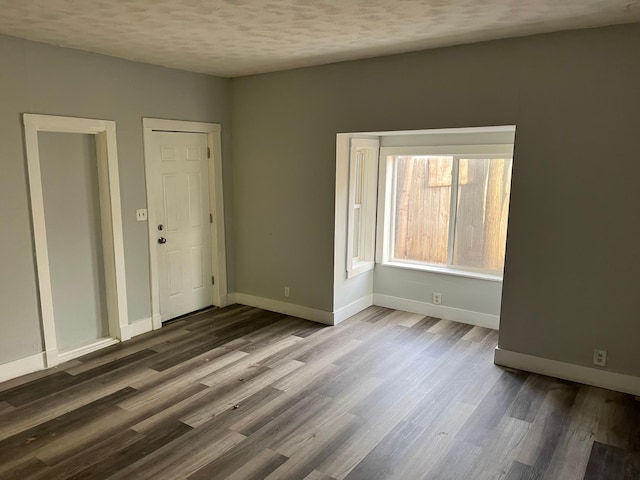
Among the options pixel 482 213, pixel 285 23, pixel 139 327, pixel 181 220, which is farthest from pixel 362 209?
pixel 139 327

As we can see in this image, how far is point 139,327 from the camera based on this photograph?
450 centimetres

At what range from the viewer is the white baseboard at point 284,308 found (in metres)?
4.85

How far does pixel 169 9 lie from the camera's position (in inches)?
110

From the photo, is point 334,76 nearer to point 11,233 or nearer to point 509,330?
point 509,330

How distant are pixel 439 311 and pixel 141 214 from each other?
3303mm

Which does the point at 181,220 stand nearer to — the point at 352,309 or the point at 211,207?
the point at 211,207

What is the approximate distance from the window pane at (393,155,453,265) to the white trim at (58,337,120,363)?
3.22 metres

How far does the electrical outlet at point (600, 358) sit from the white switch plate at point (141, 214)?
4073mm

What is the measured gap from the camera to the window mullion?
4.82 m

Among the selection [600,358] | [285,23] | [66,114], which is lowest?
[600,358]

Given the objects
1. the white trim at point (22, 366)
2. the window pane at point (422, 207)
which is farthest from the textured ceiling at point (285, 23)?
the white trim at point (22, 366)

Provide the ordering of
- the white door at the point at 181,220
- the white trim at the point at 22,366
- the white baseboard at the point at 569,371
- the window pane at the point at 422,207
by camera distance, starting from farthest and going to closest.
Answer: the window pane at the point at 422,207, the white door at the point at 181,220, the white trim at the point at 22,366, the white baseboard at the point at 569,371

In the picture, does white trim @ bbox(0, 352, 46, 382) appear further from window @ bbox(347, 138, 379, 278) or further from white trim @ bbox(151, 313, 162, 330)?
window @ bbox(347, 138, 379, 278)

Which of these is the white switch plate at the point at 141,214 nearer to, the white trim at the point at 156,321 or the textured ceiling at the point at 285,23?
the white trim at the point at 156,321
